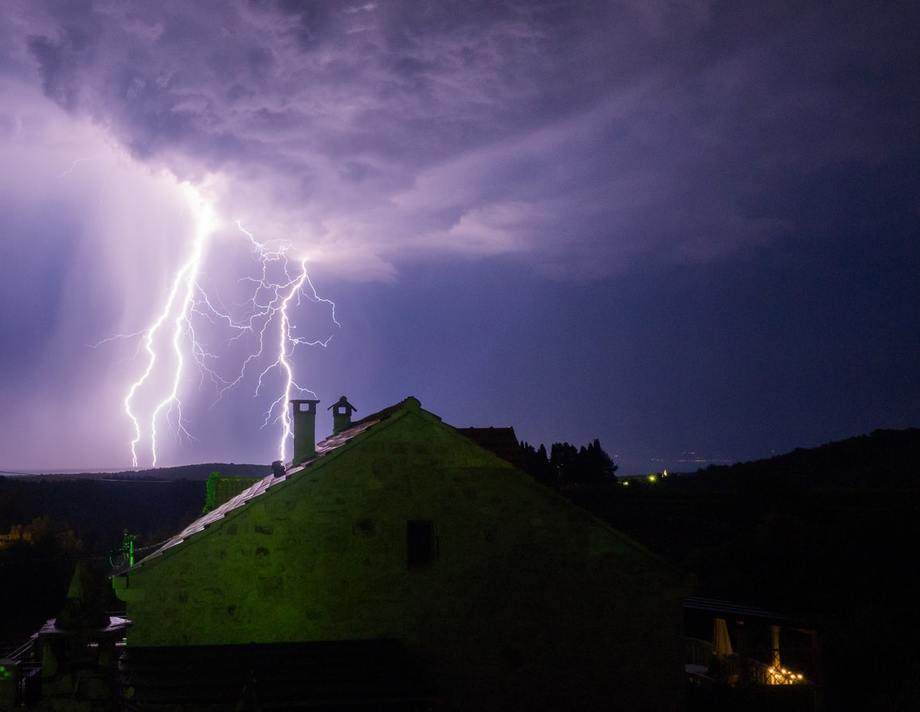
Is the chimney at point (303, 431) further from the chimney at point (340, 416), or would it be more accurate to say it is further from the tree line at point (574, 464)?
the tree line at point (574, 464)

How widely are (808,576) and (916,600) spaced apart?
4334 millimetres

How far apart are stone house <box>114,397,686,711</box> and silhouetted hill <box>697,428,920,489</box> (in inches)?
1907

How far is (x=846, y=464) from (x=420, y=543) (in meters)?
79.7

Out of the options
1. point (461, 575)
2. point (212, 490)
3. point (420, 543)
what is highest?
point (212, 490)

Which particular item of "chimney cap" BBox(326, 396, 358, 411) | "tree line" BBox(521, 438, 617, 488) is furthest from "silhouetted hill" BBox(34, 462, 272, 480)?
"chimney cap" BBox(326, 396, 358, 411)

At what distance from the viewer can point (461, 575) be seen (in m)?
12.9

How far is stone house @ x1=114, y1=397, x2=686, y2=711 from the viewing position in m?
12.4

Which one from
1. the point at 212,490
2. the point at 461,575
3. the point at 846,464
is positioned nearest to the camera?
the point at 461,575

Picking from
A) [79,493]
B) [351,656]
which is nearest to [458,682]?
[351,656]

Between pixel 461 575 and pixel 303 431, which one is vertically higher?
pixel 303 431

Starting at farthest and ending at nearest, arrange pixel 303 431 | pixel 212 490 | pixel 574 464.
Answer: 1. pixel 574 464
2. pixel 212 490
3. pixel 303 431

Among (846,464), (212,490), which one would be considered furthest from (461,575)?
(846,464)

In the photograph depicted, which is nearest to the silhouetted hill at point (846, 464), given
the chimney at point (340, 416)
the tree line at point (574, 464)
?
the tree line at point (574, 464)

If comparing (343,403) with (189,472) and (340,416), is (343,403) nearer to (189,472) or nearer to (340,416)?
(340,416)
